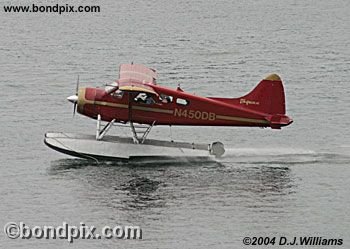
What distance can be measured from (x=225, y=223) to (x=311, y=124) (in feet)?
35.7

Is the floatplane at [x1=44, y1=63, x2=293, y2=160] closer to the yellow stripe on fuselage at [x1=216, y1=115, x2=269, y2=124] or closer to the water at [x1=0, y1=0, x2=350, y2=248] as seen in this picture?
the yellow stripe on fuselage at [x1=216, y1=115, x2=269, y2=124]

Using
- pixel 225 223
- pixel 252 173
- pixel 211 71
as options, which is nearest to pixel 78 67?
pixel 211 71

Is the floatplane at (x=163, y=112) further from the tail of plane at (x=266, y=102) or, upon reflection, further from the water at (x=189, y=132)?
the water at (x=189, y=132)

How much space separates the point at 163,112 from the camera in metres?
42.1

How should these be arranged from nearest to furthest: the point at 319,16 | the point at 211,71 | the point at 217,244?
the point at 217,244, the point at 211,71, the point at 319,16

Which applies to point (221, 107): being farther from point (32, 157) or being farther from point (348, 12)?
point (348, 12)

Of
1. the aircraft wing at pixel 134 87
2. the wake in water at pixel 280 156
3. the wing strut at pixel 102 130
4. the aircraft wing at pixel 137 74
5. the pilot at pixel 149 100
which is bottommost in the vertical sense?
the wake in water at pixel 280 156

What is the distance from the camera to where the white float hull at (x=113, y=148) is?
41.6m

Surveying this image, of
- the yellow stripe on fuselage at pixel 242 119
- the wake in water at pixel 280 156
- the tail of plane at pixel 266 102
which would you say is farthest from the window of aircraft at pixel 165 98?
the wake in water at pixel 280 156

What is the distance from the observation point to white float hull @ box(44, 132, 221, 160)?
4156cm

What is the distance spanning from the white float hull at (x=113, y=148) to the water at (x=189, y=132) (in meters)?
0.33

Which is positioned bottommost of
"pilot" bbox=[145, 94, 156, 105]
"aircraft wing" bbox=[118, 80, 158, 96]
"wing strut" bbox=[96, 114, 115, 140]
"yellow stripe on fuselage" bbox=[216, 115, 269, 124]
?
"wing strut" bbox=[96, 114, 115, 140]

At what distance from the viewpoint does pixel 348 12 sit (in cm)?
7119

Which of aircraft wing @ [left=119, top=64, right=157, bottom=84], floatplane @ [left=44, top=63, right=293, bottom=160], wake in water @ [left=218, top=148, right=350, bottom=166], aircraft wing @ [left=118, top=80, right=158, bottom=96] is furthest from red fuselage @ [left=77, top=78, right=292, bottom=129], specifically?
wake in water @ [left=218, top=148, right=350, bottom=166]
